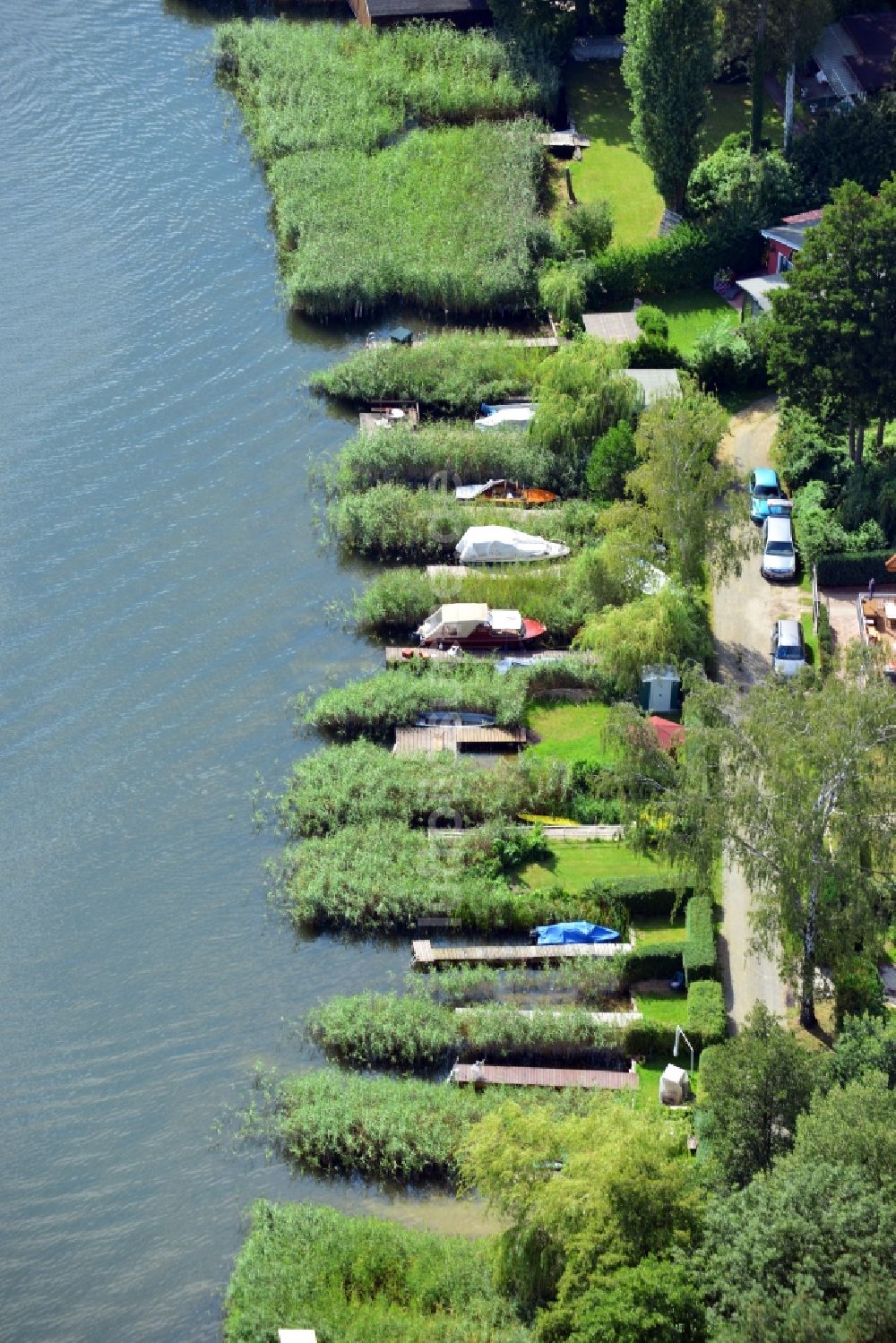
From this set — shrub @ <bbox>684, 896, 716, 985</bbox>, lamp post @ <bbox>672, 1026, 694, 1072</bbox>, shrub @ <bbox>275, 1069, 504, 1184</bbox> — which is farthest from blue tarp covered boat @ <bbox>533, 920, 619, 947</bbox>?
shrub @ <bbox>275, 1069, 504, 1184</bbox>

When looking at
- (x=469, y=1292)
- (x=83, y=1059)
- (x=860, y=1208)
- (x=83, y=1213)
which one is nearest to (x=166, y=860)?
(x=83, y=1059)

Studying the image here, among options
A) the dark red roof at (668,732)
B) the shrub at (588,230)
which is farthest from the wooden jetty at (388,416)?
the dark red roof at (668,732)

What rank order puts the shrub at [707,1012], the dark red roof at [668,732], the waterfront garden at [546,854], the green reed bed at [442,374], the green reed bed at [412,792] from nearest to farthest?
the waterfront garden at [546,854] < the shrub at [707,1012] < the dark red roof at [668,732] < the green reed bed at [412,792] < the green reed bed at [442,374]

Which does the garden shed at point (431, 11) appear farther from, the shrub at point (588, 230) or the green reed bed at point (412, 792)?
the green reed bed at point (412, 792)

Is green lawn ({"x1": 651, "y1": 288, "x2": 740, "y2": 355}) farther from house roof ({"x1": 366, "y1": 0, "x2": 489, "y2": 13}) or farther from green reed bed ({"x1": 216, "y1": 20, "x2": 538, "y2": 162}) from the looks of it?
house roof ({"x1": 366, "y1": 0, "x2": 489, "y2": 13})

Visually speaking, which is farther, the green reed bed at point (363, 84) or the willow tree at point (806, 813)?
the green reed bed at point (363, 84)

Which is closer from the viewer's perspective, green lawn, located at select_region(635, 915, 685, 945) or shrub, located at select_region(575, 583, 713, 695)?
green lawn, located at select_region(635, 915, 685, 945)
